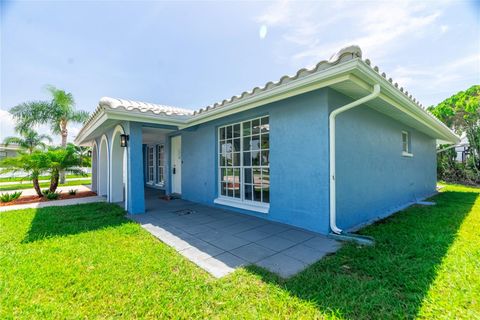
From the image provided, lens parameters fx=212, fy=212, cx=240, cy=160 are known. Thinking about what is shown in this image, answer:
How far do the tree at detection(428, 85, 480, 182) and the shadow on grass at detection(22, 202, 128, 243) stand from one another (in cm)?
2143

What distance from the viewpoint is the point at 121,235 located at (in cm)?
481

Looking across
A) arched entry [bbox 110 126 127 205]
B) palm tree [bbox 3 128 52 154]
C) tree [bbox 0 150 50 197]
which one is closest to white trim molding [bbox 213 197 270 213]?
arched entry [bbox 110 126 127 205]

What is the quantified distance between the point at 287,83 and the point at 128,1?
545cm

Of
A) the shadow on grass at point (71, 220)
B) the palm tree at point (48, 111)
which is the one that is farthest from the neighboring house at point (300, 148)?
the palm tree at point (48, 111)

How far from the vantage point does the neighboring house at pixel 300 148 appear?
4.62 meters

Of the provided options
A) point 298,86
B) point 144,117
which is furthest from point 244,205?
point 144,117

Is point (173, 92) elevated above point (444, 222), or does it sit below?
above

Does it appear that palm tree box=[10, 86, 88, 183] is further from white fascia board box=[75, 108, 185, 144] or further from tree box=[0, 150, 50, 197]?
white fascia board box=[75, 108, 185, 144]

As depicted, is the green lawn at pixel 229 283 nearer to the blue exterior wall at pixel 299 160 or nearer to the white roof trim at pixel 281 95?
the blue exterior wall at pixel 299 160

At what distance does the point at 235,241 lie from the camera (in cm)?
448

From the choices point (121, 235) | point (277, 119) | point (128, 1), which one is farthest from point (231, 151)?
point (128, 1)

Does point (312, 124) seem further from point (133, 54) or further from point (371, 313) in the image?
point (133, 54)

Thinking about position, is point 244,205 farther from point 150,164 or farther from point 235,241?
point 150,164

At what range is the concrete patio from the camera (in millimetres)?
3531
